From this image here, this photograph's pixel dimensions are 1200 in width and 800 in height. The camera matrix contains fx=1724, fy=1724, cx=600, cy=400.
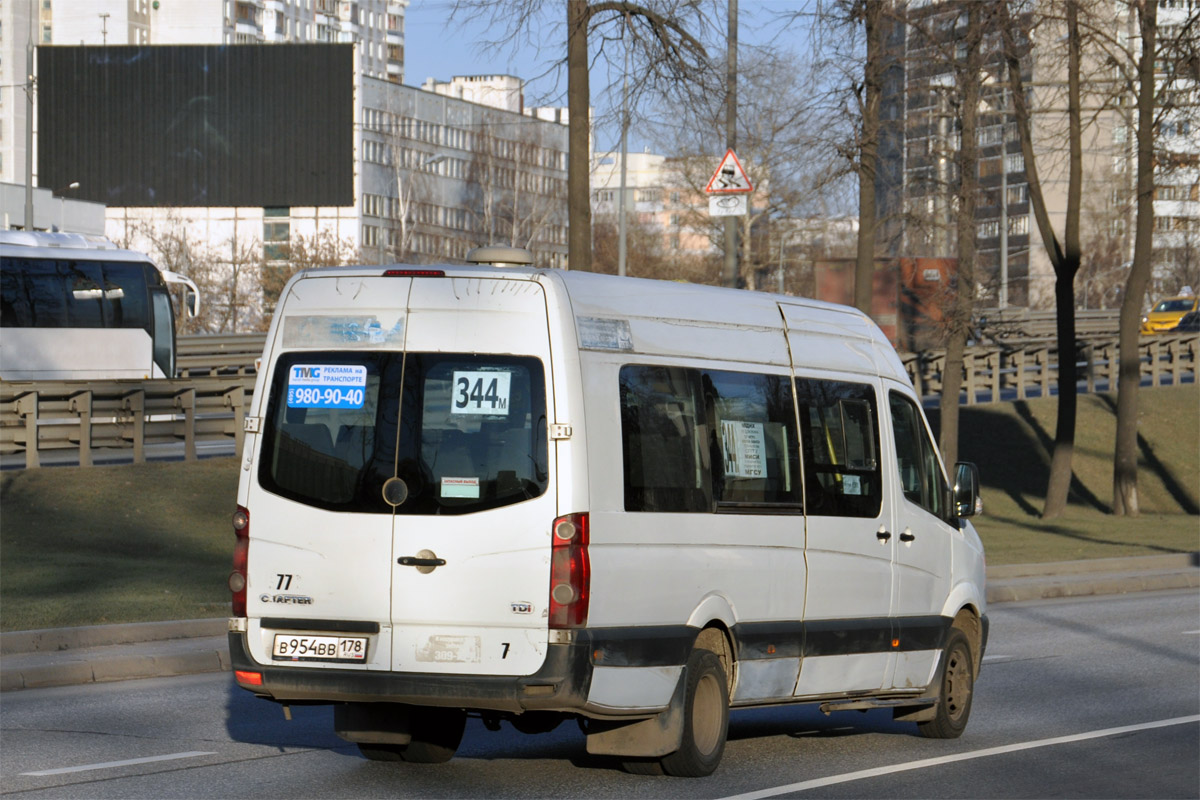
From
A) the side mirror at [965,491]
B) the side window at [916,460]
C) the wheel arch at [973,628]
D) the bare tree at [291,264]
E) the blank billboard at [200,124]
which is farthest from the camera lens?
the blank billboard at [200,124]

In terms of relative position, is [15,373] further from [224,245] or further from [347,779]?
[224,245]

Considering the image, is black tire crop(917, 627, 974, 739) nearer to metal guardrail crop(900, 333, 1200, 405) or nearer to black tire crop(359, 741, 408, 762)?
black tire crop(359, 741, 408, 762)

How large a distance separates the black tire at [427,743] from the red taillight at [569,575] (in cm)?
144

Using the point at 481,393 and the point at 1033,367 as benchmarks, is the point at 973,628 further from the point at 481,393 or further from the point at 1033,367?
the point at 1033,367

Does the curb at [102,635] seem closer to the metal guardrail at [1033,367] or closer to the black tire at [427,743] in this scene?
the black tire at [427,743]

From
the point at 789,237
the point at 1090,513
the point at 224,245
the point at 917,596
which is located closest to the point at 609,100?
the point at 917,596

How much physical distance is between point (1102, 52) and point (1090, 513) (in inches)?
356

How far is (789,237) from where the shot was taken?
→ 7981 cm

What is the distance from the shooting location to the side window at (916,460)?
9992 mm

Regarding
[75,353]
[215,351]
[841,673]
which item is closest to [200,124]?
[215,351]

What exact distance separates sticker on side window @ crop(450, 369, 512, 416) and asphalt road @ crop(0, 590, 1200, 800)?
1781 mm

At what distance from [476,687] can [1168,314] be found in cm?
6337

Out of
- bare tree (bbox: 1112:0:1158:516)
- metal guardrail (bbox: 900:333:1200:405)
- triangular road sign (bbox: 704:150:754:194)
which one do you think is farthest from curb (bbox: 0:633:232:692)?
metal guardrail (bbox: 900:333:1200:405)

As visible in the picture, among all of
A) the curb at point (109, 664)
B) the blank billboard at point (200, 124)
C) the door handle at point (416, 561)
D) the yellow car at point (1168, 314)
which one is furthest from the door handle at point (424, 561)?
the blank billboard at point (200, 124)
